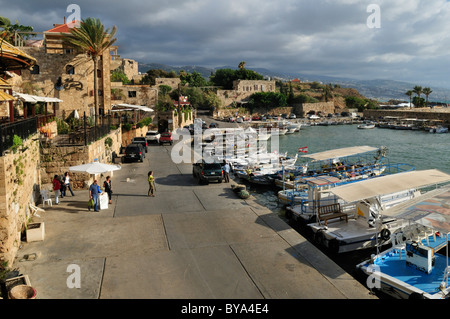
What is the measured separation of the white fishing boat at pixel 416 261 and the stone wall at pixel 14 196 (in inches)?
436

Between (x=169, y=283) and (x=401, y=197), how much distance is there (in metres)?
14.6

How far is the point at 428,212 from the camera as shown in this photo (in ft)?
39.4

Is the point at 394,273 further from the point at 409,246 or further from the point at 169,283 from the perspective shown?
the point at 169,283

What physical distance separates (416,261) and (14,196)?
13.3 metres

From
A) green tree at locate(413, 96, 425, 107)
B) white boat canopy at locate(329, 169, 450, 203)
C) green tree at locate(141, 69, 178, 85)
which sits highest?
green tree at locate(141, 69, 178, 85)

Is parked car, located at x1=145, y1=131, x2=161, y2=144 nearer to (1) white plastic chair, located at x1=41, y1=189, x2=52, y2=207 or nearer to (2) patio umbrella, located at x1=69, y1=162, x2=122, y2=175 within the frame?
(2) patio umbrella, located at x1=69, y1=162, x2=122, y2=175

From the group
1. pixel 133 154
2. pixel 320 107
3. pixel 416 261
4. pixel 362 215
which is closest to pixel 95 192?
pixel 362 215

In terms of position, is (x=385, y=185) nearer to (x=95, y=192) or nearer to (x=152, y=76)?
(x=95, y=192)

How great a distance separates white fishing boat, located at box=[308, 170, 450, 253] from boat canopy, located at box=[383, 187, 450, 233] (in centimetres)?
106

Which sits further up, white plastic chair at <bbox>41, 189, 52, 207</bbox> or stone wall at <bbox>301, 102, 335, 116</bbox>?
stone wall at <bbox>301, 102, 335, 116</bbox>

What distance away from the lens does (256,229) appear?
47.0 feet

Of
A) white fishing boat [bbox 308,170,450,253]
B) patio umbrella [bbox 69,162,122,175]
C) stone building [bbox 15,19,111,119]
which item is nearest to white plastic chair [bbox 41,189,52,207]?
patio umbrella [bbox 69,162,122,175]

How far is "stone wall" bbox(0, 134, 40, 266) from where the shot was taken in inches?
418

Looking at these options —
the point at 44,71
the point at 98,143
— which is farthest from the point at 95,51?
the point at 98,143
